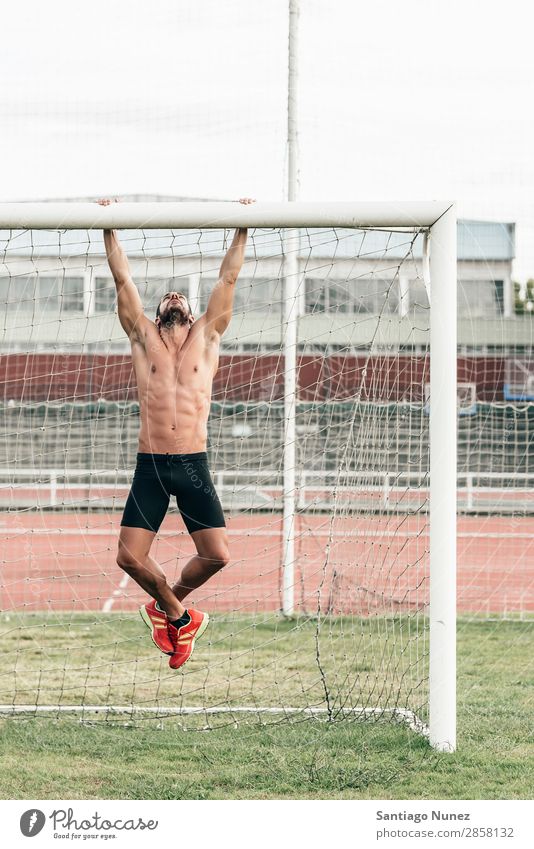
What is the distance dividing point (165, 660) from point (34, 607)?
308 centimetres

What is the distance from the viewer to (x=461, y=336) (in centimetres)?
1847

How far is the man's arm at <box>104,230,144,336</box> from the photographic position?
18.0 feet

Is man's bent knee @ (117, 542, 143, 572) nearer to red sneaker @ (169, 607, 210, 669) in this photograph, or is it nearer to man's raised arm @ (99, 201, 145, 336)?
red sneaker @ (169, 607, 210, 669)

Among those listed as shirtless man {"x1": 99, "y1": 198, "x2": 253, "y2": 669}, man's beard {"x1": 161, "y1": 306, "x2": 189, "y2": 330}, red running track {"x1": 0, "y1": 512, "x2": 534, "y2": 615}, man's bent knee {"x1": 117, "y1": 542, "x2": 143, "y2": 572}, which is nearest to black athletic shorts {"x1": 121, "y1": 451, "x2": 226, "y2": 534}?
shirtless man {"x1": 99, "y1": 198, "x2": 253, "y2": 669}

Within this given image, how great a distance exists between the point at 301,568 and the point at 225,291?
15.8 ft

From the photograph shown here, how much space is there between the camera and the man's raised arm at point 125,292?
550 cm

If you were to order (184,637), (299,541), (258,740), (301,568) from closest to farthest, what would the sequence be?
1. (184,637)
2. (258,740)
3. (301,568)
4. (299,541)

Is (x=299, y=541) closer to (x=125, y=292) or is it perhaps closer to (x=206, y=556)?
(x=206, y=556)

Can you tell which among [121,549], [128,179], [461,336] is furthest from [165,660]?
[461,336]

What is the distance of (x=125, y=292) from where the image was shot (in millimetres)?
5512

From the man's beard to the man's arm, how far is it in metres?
0.13

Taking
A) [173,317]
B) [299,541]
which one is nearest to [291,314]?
[299,541]
